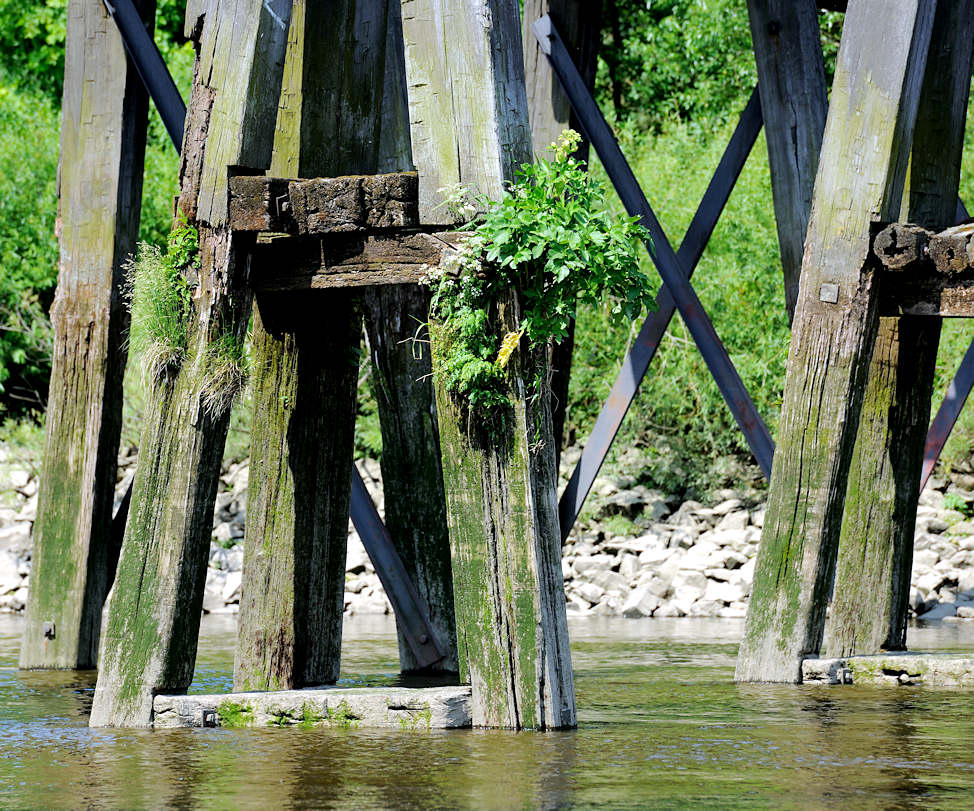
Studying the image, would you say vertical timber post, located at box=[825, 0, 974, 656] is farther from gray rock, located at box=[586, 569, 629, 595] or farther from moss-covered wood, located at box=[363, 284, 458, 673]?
gray rock, located at box=[586, 569, 629, 595]

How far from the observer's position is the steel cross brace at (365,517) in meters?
7.62

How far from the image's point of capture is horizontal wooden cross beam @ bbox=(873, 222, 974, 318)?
22.6 ft

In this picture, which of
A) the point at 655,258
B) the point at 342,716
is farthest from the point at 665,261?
the point at 342,716

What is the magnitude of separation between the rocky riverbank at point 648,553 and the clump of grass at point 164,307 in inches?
269

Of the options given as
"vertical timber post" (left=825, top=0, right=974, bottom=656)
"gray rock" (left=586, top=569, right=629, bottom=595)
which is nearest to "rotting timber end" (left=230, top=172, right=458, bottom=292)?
"vertical timber post" (left=825, top=0, right=974, bottom=656)

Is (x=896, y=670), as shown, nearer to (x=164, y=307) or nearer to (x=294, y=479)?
(x=294, y=479)

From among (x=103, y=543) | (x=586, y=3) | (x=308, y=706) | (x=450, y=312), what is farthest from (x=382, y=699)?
(x=586, y=3)

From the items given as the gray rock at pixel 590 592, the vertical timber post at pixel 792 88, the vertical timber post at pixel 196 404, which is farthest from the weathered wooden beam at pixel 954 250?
the gray rock at pixel 590 592

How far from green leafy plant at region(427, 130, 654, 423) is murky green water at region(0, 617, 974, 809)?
132 cm

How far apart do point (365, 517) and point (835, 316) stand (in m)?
2.45

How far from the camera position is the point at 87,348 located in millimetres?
8570

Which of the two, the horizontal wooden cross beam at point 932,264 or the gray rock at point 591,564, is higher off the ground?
the horizontal wooden cross beam at point 932,264

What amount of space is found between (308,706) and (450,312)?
1.64 m

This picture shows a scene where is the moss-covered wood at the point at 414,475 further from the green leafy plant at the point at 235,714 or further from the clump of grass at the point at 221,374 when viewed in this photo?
the green leafy plant at the point at 235,714
